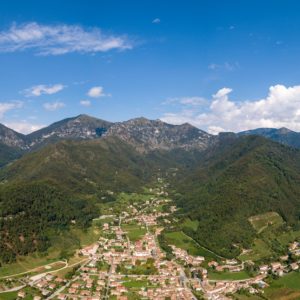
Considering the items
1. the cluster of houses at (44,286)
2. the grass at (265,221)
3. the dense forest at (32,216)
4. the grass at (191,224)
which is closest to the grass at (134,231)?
the dense forest at (32,216)

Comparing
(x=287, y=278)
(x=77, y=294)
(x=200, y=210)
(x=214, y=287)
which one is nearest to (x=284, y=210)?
(x=200, y=210)

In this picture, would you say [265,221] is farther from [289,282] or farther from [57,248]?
[57,248]

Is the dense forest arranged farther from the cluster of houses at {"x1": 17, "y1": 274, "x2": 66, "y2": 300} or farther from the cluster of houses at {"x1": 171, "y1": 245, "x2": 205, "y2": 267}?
the cluster of houses at {"x1": 171, "y1": 245, "x2": 205, "y2": 267}

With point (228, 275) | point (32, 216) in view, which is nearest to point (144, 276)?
point (228, 275)

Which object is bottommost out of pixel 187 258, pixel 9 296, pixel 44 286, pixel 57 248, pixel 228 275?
pixel 228 275

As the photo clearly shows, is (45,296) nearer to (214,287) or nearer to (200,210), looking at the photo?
(214,287)

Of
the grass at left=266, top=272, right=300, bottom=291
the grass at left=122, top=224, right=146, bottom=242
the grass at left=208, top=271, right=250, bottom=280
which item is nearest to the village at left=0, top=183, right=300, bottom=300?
the grass at left=208, top=271, right=250, bottom=280
